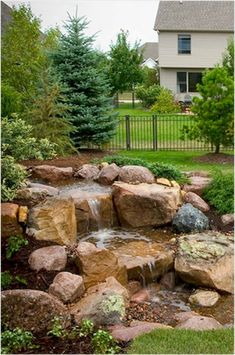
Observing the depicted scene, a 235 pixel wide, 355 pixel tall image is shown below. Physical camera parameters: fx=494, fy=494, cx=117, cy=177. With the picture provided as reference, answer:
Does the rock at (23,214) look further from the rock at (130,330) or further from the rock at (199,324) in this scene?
the rock at (199,324)

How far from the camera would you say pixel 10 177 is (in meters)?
6.70

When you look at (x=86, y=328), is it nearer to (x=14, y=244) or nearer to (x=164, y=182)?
(x=14, y=244)

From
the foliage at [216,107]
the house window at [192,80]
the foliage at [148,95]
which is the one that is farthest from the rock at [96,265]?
the house window at [192,80]

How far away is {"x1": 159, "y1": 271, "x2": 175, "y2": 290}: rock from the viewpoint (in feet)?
20.2

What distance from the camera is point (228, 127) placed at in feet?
36.3

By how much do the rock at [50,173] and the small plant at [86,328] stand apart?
4.59m

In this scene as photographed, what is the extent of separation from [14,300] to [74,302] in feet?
2.88

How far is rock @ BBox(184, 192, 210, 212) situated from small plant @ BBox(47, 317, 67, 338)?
4.00 meters

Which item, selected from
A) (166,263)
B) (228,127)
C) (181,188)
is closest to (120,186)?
(181,188)

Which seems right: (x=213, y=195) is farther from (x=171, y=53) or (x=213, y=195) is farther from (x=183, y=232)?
(x=171, y=53)

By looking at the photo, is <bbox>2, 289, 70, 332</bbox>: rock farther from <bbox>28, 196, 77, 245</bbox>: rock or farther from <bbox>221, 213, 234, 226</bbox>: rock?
<bbox>221, 213, 234, 226</bbox>: rock

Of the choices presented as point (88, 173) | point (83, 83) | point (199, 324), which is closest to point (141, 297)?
point (199, 324)

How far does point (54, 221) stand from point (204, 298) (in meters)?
2.06

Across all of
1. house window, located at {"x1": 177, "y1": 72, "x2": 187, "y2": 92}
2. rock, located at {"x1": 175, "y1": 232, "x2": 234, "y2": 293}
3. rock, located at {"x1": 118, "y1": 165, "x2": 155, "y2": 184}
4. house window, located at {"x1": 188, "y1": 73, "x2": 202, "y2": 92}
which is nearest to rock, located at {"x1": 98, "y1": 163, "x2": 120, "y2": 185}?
rock, located at {"x1": 118, "y1": 165, "x2": 155, "y2": 184}
